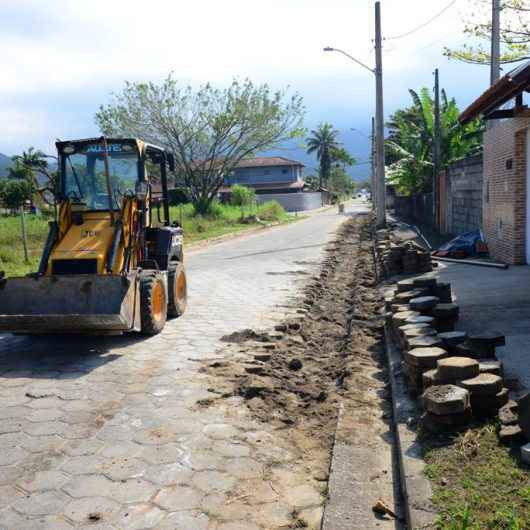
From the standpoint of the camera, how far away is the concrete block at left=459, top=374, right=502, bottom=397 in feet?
15.0

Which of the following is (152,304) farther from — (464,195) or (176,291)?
(464,195)

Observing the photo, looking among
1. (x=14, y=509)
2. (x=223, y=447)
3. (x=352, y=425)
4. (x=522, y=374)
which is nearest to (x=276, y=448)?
(x=223, y=447)

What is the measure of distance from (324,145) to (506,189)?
291ft

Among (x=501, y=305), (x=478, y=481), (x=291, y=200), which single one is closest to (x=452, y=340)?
(x=478, y=481)

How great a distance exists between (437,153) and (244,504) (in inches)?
956

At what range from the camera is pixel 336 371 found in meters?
6.94

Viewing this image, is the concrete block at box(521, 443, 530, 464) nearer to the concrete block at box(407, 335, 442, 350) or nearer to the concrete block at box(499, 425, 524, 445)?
the concrete block at box(499, 425, 524, 445)

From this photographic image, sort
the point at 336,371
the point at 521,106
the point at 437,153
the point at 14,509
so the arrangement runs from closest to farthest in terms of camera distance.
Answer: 1. the point at 14,509
2. the point at 336,371
3. the point at 521,106
4. the point at 437,153

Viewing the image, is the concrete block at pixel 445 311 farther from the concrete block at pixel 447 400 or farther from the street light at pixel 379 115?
the street light at pixel 379 115

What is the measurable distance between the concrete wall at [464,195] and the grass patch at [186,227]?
9890 millimetres

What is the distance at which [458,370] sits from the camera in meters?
4.78

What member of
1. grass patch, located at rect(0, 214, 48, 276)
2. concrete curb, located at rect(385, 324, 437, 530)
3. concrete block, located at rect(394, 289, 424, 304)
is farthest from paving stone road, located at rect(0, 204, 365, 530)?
grass patch, located at rect(0, 214, 48, 276)

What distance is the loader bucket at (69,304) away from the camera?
695 centimetres

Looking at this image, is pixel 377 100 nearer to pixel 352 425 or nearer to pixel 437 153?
pixel 437 153
